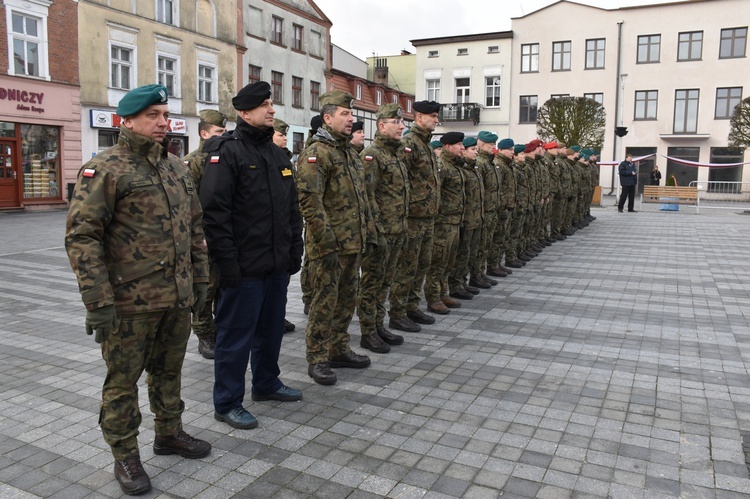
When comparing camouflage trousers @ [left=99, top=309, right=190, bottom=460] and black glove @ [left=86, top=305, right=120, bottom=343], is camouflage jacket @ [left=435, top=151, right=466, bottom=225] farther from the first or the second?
black glove @ [left=86, top=305, right=120, bottom=343]

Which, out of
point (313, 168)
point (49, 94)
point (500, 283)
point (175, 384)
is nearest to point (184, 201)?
point (175, 384)

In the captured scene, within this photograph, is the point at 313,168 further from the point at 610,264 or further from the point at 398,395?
the point at 610,264

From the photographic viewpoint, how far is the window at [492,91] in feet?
147

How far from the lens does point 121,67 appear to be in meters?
25.6

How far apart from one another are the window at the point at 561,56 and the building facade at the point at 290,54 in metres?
15.1

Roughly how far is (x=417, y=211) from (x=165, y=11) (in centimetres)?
2481

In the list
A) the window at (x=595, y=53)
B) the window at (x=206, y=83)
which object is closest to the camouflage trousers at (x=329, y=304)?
the window at (x=206, y=83)

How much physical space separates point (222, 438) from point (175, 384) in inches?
23.3

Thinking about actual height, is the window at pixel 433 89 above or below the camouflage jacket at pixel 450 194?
above

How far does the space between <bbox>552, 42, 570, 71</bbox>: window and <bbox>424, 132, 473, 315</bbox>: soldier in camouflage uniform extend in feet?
124

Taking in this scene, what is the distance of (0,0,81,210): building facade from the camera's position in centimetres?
2100

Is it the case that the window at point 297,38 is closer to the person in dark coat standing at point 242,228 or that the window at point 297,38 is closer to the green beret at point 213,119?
Answer: the green beret at point 213,119

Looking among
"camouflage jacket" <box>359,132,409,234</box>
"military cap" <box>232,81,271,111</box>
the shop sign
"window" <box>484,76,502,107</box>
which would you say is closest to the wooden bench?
"window" <box>484,76,502,107</box>

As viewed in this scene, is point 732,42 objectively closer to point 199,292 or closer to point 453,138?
point 453,138
